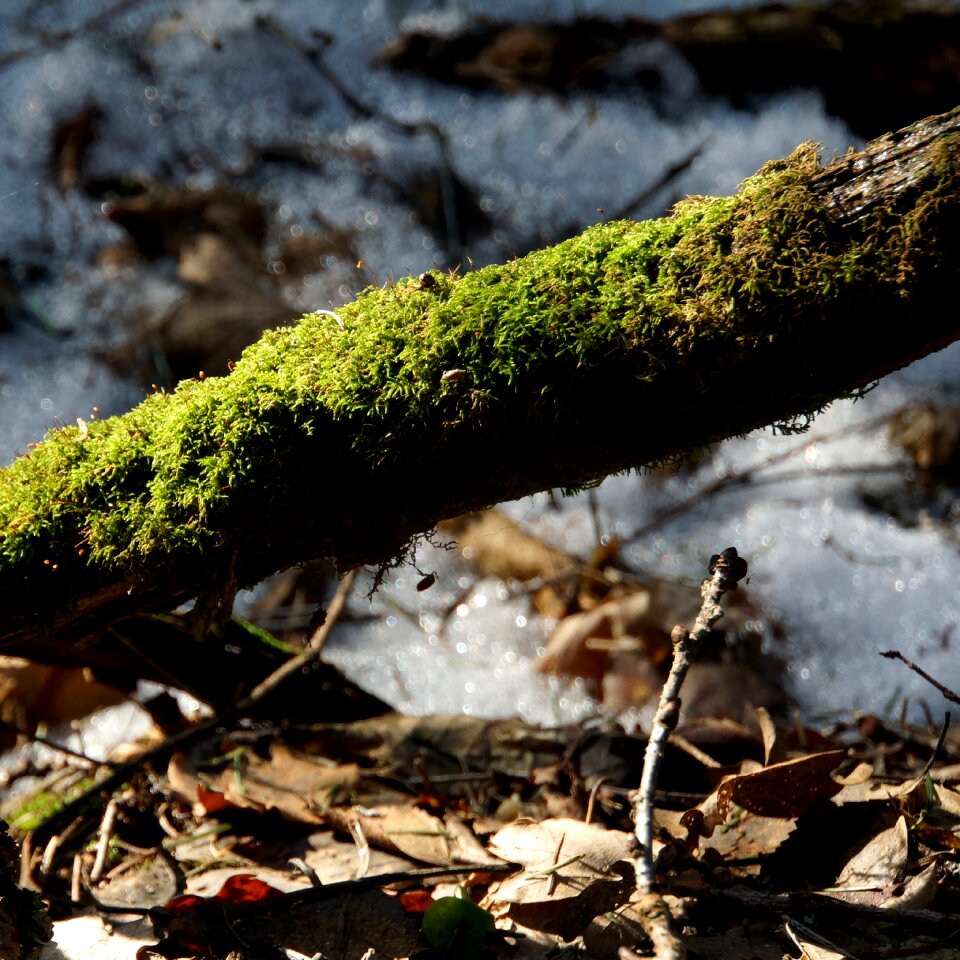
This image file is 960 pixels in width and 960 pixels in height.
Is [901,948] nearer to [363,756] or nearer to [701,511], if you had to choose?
[363,756]

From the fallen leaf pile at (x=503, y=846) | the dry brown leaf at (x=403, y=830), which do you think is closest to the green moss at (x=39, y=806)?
the fallen leaf pile at (x=503, y=846)

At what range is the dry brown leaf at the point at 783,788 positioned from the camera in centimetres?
203

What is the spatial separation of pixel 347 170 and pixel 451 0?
170 cm

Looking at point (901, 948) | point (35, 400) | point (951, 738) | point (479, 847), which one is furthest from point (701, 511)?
point (35, 400)

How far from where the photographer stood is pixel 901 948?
1.70 meters

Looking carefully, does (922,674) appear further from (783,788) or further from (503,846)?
(503,846)

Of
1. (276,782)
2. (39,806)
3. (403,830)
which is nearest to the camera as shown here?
(403,830)

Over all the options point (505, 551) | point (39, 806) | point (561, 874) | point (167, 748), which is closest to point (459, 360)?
point (561, 874)

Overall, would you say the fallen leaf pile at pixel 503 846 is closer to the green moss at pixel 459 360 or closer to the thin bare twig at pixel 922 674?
the thin bare twig at pixel 922 674

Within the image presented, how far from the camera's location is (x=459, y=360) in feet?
5.55

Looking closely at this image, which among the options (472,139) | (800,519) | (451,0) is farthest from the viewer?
(451,0)

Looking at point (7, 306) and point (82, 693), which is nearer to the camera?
point (82, 693)

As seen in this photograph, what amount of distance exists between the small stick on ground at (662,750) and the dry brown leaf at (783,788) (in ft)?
2.00

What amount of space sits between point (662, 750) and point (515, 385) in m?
0.67
